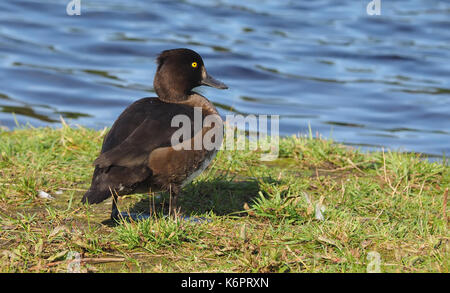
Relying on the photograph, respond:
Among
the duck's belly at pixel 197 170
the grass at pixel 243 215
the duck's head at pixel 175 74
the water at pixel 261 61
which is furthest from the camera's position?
the water at pixel 261 61

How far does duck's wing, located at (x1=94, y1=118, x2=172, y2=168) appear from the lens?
4188 millimetres

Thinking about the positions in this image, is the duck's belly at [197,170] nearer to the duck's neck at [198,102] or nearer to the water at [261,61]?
the duck's neck at [198,102]

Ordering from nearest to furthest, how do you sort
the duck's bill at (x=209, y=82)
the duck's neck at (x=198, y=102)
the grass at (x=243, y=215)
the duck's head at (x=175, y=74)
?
the grass at (x=243, y=215) → the duck's neck at (x=198, y=102) → the duck's head at (x=175, y=74) → the duck's bill at (x=209, y=82)

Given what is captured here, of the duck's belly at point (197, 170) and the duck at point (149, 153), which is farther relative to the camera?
the duck's belly at point (197, 170)

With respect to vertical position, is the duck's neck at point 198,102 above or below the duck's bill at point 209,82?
below

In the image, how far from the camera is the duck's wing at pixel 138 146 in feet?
13.7

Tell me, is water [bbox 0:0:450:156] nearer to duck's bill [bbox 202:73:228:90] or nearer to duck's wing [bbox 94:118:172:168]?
duck's bill [bbox 202:73:228:90]

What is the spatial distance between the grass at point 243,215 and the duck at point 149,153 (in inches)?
8.6

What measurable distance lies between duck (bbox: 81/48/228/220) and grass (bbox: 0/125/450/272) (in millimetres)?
218

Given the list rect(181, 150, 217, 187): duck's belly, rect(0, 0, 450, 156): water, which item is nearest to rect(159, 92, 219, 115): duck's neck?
rect(181, 150, 217, 187): duck's belly

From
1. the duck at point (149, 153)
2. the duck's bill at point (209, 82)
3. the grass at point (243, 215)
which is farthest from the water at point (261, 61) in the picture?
the duck at point (149, 153)

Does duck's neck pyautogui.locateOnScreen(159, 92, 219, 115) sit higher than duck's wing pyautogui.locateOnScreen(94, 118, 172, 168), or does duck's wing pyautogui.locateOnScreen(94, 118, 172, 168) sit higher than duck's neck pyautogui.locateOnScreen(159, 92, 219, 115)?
duck's neck pyautogui.locateOnScreen(159, 92, 219, 115)
